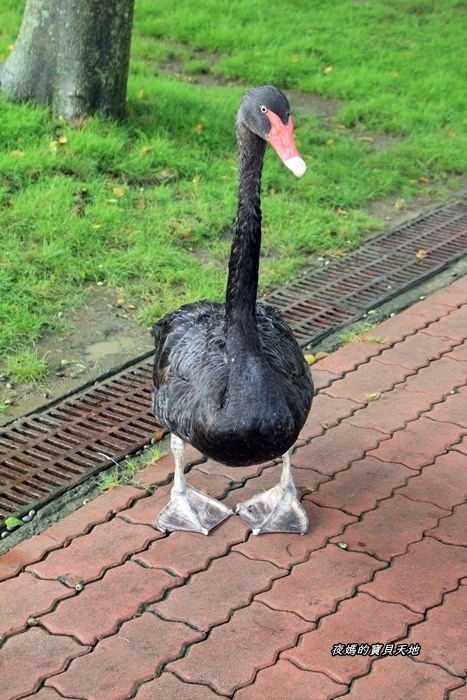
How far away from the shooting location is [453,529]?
13.9 ft

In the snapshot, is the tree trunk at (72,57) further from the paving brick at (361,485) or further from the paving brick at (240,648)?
the paving brick at (240,648)

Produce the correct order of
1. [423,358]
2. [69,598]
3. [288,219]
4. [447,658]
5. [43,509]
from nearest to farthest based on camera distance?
[447,658]
[69,598]
[43,509]
[423,358]
[288,219]

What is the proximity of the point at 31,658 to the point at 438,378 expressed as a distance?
9.29ft

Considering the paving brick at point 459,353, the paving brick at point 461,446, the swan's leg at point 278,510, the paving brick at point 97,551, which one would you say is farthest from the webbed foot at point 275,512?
the paving brick at point 459,353

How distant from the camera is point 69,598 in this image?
12.4 ft

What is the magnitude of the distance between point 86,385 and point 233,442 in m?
1.66

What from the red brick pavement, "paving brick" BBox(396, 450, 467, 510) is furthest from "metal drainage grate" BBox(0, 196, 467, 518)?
A: "paving brick" BBox(396, 450, 467, 510)

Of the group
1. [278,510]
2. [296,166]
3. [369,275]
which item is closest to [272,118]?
[296,166]

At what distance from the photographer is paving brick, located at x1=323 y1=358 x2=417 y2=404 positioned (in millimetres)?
5262

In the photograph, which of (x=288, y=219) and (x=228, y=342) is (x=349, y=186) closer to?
(x=288, y=219)

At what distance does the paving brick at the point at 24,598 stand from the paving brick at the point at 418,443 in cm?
144

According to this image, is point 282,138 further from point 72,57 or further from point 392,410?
point 72,57

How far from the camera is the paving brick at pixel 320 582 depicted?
376cm

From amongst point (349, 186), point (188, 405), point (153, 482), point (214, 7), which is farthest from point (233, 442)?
point (214, 7)
